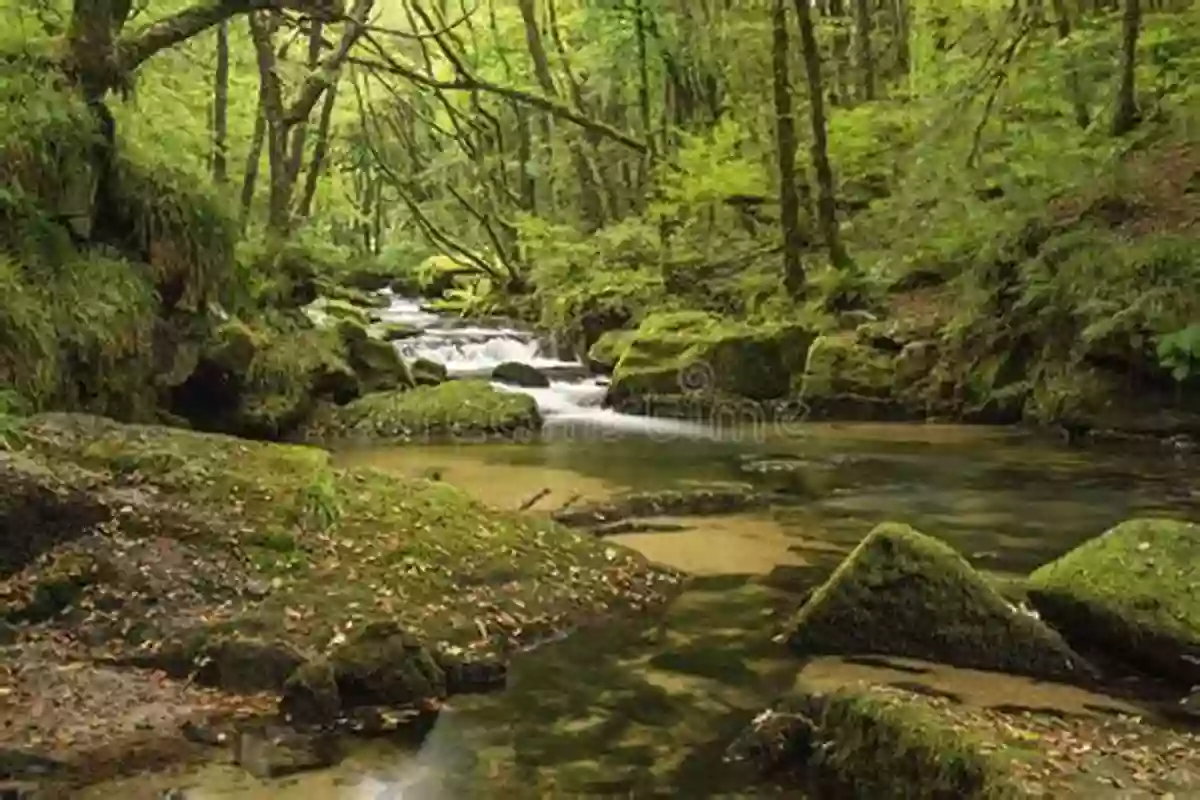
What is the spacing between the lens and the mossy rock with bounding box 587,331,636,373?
2031 centimetres

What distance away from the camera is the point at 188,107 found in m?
20.8

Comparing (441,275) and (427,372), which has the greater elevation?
(441,275)

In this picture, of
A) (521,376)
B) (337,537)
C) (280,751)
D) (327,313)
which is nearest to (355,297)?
(327,313)

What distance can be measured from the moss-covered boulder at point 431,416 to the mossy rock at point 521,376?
3.32 m

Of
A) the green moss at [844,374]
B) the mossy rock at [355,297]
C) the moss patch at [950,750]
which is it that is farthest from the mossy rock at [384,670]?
the mossy rock at [355,297]

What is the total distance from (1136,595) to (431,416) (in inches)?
395

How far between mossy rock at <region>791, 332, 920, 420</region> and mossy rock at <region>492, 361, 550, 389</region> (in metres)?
4.14

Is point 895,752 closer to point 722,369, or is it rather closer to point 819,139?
point 722,369

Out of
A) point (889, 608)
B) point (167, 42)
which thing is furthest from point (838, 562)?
point (167, 42)

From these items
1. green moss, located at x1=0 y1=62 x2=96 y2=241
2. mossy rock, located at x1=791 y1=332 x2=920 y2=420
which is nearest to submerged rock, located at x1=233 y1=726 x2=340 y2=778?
green moss, located at x1=0 y1=62 x2=96 y2=241

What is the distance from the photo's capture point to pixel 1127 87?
57.7 feet

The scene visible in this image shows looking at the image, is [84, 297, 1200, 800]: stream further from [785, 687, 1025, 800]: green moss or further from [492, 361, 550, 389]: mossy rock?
[492, 361, 550, 389]: mossy rock

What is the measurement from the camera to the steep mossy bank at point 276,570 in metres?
5.68

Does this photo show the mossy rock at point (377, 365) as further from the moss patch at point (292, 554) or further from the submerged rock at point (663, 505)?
the moss patch at point (292, 554)
